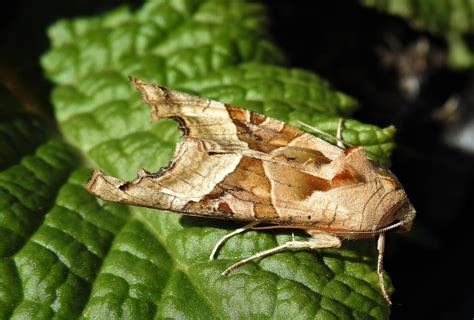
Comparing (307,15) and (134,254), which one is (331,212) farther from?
(307,15)

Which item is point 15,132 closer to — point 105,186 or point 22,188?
point 22,188

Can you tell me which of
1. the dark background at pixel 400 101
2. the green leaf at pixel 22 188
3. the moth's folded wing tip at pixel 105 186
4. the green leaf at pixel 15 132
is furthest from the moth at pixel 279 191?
the dark background at pixel 400 101

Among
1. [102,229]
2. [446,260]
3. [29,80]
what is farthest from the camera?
[446,260]

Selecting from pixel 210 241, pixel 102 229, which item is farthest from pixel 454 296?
pixel 102 229

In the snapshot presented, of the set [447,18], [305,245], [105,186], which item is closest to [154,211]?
[105,186]

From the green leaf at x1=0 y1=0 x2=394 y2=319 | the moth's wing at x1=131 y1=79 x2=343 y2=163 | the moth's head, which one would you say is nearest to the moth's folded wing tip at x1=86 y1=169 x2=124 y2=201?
the green leaf at x1=0 y1=0 x2=394 y2=319
